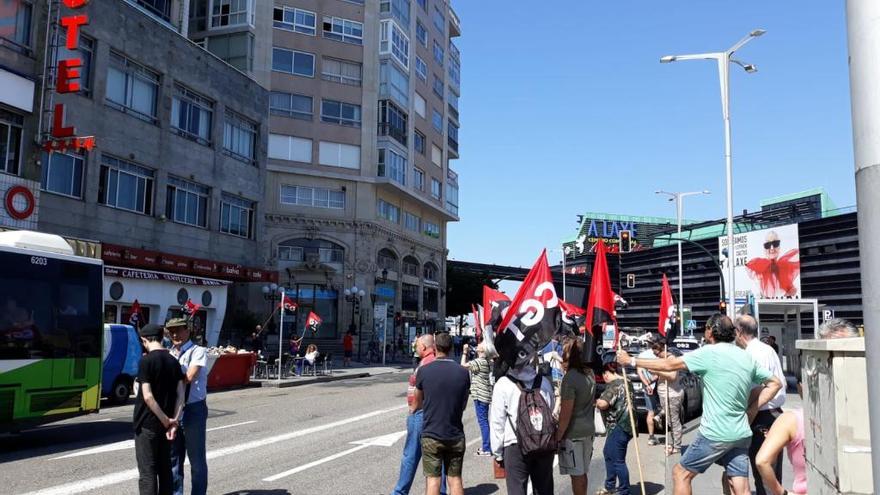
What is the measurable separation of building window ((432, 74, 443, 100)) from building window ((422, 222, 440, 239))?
10451 mm

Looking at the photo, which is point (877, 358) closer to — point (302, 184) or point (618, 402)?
point (618, 402)

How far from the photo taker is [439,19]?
191 ft

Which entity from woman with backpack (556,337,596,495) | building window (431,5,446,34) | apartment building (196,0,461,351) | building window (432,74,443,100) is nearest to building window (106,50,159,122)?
apartment building (196,0,461,351)

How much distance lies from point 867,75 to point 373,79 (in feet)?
152

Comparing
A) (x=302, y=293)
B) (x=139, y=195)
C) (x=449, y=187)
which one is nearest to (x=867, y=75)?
(x=139, y=195)

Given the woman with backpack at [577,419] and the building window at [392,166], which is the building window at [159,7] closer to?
the building window at [392,166]

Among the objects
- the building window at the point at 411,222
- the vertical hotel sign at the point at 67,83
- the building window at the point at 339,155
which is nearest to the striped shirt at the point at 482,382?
the vertical hotel sign at the point at 67,83

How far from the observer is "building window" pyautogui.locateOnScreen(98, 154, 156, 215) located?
2606cm

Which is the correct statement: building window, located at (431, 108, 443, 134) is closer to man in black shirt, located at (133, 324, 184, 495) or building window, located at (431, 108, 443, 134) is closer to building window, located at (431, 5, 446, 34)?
building window, located at (431, 5, 446, 34)

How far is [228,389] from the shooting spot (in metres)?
22.5

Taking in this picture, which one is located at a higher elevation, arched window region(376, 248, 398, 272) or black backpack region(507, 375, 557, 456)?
arched window region(376, 248, 398, 272)

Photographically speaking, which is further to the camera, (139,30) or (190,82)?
(190,82)

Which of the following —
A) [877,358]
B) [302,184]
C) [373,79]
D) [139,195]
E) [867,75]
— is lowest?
[877,358]

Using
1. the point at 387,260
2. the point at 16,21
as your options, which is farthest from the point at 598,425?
the point at 387,260
